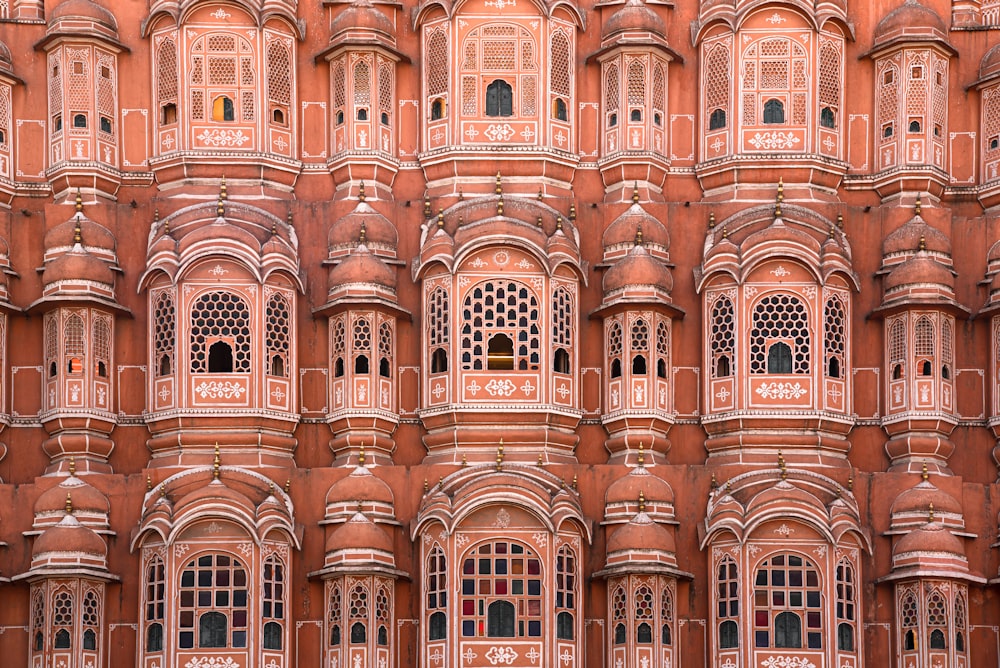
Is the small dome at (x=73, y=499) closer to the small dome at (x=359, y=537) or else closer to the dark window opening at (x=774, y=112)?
the small dome at (x=359, y=537)

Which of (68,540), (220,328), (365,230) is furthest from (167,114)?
(68,540)

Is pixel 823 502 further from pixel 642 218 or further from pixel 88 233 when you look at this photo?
pixel 88 233

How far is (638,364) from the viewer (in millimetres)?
43406

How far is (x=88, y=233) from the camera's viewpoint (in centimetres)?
4359

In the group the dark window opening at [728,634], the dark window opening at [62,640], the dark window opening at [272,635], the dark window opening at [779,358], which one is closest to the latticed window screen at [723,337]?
the dark window opening at [779,358]

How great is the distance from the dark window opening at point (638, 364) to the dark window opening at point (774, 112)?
15.3 feet

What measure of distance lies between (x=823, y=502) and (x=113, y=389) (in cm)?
1164

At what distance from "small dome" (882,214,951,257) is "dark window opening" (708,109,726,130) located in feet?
11.3

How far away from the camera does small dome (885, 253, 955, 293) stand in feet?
142

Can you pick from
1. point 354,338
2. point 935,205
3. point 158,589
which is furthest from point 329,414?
point 935,205

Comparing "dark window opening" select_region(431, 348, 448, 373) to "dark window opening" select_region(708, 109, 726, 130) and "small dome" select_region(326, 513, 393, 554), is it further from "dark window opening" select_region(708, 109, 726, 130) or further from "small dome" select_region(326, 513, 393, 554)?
"dark window opening" select_region(708, 109, 726, 130)

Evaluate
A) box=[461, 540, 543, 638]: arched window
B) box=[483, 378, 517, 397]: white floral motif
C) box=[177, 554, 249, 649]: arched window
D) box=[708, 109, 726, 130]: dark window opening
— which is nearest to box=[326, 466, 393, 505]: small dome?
box=[461, 540, 543, 638]: arched window

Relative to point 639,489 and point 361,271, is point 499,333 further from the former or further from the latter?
point 639,489

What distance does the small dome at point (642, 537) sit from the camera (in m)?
41.7
